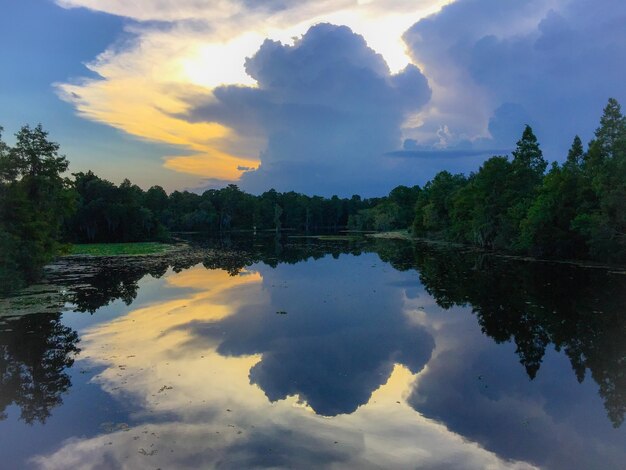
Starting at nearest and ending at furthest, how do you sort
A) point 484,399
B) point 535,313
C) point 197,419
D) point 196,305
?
point 197,419 → point 484,399 → point 535,313 → point 196,305

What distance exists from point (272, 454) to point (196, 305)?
20.1 meters

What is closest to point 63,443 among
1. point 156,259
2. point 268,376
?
point 268,376

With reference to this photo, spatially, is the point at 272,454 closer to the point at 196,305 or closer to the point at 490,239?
the point at 196,305

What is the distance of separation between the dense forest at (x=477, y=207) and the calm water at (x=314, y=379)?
22.9 ft

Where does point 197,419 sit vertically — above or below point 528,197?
below

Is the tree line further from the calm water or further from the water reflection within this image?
the water reflection

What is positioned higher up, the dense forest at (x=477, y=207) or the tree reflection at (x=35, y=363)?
the dense forest at (x=477, y=207)

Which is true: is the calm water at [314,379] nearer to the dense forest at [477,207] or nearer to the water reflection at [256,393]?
the water reflection at [256,393]

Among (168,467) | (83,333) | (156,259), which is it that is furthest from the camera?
(156,259)

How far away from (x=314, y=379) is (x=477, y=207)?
2471 inches

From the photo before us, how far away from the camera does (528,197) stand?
67250 mm

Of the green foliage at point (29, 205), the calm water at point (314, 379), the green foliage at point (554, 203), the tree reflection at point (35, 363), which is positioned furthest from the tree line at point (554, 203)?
the green foliage at point (29, 205)

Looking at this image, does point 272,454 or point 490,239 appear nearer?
point 272,454

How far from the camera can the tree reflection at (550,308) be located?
17906 millimetres
